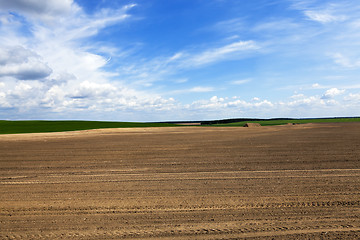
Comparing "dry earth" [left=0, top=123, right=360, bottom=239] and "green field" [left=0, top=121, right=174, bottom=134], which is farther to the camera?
"green field" [left=0, top=121, right=174, bottom=134]

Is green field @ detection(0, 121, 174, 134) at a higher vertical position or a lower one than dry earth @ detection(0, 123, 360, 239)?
higher

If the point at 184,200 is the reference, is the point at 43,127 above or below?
above

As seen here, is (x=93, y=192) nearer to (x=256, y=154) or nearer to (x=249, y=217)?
(x=249, y=217)

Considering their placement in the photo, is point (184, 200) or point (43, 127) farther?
point (43, 127)

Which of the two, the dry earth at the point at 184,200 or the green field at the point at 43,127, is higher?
the green field at the point at 43,127

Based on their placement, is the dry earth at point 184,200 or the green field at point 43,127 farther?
the green field at point 43,127

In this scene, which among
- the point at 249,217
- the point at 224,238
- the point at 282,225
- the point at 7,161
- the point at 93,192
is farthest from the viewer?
the point at 7,161

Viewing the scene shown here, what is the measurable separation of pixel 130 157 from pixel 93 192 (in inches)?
253

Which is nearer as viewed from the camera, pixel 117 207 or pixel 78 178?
pixel 117 207

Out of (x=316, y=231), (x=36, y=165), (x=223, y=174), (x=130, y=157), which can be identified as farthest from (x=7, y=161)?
(x=316, y=231)

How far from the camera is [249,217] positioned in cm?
563

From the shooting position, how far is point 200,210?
6082 mm

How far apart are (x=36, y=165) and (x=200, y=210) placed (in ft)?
30.8

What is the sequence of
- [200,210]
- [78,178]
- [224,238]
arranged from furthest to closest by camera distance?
[78,178] < [200,210] < [224,238]
